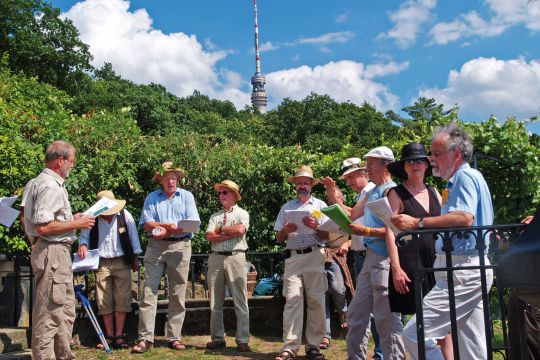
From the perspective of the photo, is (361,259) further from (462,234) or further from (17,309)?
(17,309)

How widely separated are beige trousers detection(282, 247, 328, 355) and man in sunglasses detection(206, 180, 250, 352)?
78cm

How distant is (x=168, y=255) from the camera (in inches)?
301

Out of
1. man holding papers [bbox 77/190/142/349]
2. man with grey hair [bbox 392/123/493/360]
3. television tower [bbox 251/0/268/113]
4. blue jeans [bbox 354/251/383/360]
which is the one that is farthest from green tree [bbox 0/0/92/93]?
television tower [bbox 251/0/268/113]

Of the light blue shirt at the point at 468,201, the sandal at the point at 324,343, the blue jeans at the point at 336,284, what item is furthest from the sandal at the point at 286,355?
the light blue shirt at the point at 468,201

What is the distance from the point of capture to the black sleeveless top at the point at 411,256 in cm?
477

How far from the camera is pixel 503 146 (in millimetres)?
9477

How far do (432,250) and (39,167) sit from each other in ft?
20.1

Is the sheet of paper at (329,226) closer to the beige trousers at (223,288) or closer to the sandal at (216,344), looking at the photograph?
the beige trousers at (223,288)

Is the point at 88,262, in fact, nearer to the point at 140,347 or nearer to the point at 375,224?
the point at 140,347

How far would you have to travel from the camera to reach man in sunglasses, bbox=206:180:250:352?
7.55 m

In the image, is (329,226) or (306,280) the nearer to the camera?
(329,226)

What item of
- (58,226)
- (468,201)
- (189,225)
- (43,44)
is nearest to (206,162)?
(189,225)

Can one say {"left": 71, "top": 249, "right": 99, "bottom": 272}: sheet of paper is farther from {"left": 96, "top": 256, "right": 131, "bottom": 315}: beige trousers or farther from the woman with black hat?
the woman with black hat

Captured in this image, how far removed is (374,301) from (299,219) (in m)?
1.87
